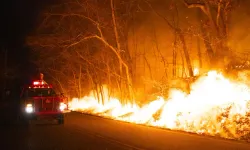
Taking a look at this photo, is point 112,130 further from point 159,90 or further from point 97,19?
point 97,19

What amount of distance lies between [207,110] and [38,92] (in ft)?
29.2

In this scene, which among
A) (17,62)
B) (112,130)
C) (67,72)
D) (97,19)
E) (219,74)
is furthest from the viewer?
(17,62)

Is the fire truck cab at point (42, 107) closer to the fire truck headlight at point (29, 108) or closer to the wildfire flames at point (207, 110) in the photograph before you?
the fire truck headlight at point (29, 108)

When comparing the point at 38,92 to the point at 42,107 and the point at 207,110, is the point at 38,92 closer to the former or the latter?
the point at 42,107

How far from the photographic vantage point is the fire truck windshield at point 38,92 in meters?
19.7

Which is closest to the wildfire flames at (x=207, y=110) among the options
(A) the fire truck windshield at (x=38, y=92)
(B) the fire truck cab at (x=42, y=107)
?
(B) the fire truck cab at (x=42, y=107)

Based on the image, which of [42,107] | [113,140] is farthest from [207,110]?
[42,107]

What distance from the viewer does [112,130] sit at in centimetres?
1659

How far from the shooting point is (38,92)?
20109 mm

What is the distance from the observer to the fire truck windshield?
64.7 ft

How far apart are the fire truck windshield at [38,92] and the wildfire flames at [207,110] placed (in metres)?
4.72

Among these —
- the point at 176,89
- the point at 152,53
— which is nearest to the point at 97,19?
the point at 152,53

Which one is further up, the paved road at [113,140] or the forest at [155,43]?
the forest at [155,43]

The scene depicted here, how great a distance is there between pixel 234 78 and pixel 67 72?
89.3 feet
